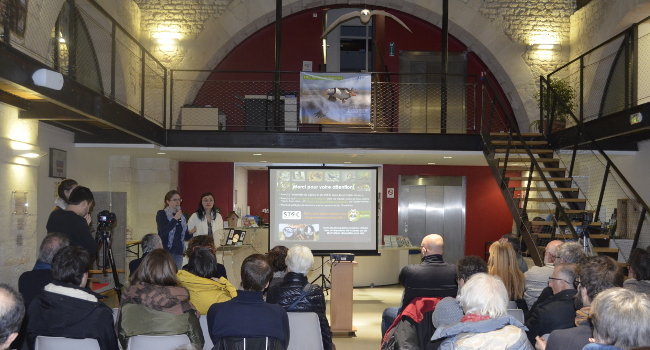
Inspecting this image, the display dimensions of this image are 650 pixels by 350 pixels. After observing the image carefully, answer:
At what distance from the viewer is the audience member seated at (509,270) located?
5.12 metres

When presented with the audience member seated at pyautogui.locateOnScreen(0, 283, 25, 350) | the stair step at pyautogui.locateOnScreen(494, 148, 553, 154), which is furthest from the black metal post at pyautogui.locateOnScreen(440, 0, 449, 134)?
the audience member seated at pyautogui.locateOnScreen(0, 283, 25, 350)

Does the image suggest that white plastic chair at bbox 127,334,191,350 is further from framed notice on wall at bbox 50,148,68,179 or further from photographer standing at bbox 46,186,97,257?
framed notice on wall at bbox 50,148,68,179

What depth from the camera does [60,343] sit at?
359cm

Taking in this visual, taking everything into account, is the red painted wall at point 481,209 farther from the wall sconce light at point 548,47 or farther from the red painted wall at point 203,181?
the red painted wall at point 203,181

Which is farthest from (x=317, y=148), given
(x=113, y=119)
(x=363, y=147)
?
(x=113, y=119)

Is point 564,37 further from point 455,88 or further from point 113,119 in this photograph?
point 113,119

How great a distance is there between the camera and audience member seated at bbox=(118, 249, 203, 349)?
12.4ft

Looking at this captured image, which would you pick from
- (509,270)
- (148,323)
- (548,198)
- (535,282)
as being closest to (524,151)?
(548,198)

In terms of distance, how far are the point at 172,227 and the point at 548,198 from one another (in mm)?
5013

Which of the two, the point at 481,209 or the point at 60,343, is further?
the point at 481,209

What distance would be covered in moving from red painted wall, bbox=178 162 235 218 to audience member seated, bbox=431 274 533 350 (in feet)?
37.3

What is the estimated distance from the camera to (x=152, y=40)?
13.3 metres

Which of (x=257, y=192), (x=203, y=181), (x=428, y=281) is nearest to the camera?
(x=428, y=281)

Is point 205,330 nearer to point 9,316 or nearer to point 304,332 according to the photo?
point 304,332
